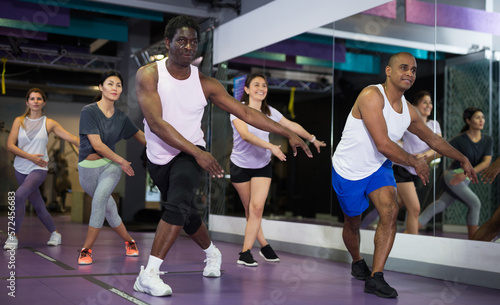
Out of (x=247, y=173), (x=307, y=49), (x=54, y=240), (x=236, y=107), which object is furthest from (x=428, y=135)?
(x=54, y=240)

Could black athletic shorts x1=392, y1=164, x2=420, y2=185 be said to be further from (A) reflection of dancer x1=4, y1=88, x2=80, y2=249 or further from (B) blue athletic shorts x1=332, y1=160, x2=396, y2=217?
(A) reflection of dancer x1=4, y1=88, x2=80, y2=249

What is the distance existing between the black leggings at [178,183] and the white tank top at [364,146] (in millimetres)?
1029

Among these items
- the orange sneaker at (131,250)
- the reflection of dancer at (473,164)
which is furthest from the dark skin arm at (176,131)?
the reflection of dancer at (473,164)

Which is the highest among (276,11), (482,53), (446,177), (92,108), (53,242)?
(276,11)

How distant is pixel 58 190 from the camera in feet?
44.4

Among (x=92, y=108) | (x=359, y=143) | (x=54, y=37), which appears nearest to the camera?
(x=359, y=143)

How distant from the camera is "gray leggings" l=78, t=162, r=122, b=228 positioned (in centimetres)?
448

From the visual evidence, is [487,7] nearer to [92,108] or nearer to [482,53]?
[482,53]

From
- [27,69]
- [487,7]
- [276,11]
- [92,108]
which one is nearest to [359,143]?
[92,108]

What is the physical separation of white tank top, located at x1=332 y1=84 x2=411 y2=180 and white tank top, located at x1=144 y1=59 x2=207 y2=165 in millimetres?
1019

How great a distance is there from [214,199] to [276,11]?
2.72 metres

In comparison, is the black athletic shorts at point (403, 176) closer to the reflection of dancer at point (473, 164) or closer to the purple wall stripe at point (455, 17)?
the reflection of dancer at point (473, 164)

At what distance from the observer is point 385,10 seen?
533cm

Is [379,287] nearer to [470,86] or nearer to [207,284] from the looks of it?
[207,284]
